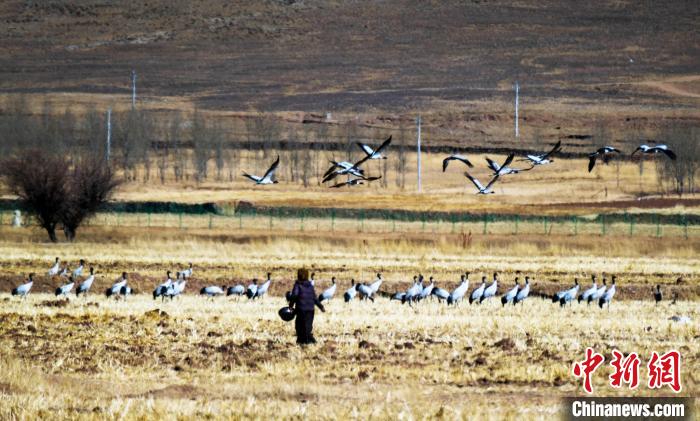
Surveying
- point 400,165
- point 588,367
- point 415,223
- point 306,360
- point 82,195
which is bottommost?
point 306,360

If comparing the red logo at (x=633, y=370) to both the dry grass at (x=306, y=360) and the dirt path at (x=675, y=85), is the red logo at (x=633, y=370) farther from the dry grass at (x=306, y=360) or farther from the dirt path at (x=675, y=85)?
the dirt path at (x=675, y=85)

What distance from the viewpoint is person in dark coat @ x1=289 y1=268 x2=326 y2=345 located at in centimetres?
1931

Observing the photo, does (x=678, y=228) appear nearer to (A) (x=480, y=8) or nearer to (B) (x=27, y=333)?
(B) (x=27, y=333)

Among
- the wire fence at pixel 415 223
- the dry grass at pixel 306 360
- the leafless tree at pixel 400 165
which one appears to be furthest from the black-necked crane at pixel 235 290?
the leafless tree at pixel 400 165

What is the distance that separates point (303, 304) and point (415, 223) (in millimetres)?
41210

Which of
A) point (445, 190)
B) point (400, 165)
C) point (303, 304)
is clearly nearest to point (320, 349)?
point (303, 304)

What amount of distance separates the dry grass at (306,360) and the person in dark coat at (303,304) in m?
0.37

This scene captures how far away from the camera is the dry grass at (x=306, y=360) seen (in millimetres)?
14406

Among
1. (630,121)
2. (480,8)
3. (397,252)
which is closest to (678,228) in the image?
(397,252)

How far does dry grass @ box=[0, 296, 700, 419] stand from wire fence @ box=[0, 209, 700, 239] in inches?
1143

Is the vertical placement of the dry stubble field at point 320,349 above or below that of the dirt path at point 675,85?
below

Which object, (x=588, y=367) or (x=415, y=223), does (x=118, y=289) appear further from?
(x=415, y=223)

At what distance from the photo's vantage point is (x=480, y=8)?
7357 inches

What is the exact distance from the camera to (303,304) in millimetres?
19453
